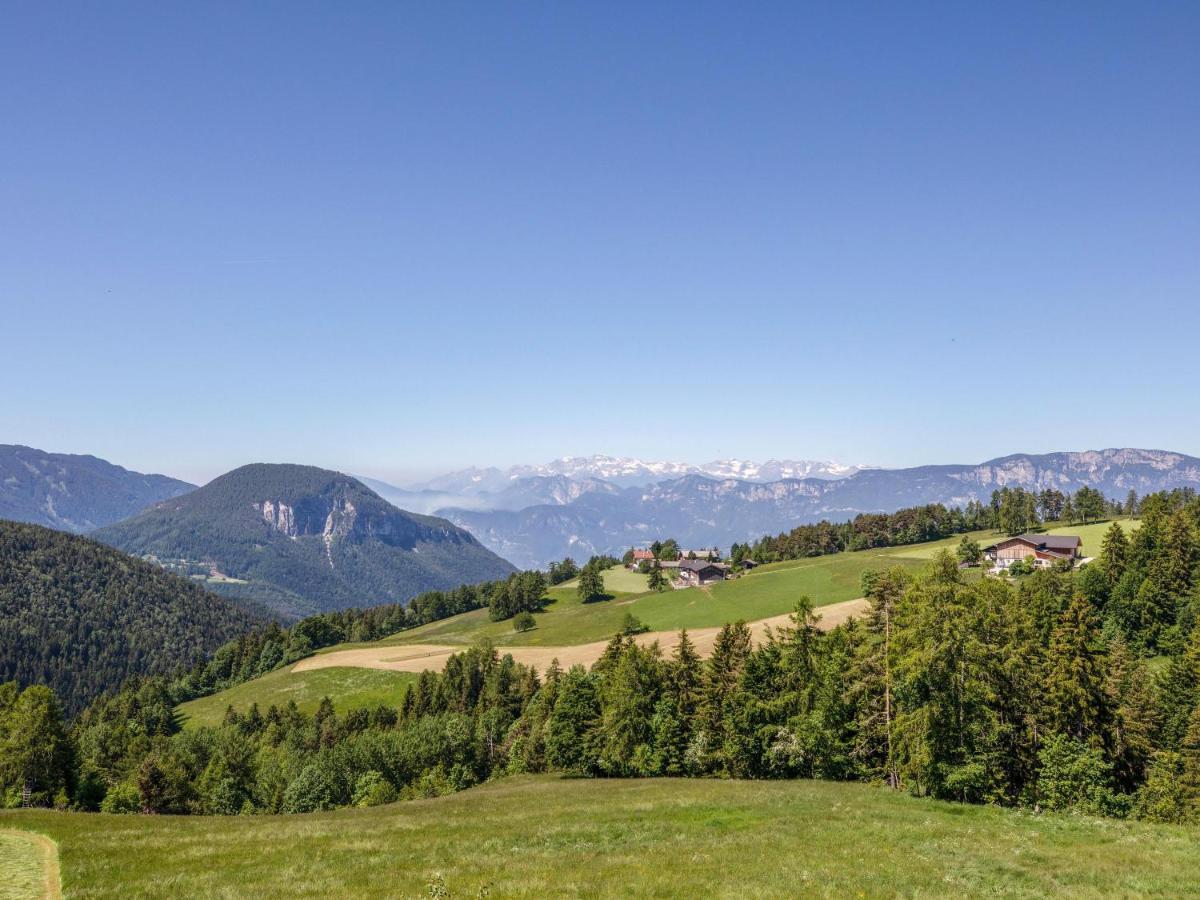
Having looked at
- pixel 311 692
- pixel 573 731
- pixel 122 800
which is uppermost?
pixel 573 731

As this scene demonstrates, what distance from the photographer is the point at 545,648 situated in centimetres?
14988

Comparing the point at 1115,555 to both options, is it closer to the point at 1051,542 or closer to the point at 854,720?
the point at 1051,542

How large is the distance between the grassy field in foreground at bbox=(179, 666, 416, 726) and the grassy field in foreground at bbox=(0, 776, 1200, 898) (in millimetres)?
101166

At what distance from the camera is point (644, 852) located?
81.7 ft

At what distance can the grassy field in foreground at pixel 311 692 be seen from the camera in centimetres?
13200

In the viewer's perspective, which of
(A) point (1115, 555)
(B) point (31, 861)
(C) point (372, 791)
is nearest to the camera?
(B) point (31, 861)

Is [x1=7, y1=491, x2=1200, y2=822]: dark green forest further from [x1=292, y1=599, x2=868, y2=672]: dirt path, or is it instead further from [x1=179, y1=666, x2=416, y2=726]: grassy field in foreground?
[x1=292, y1=599, x2=868, y2=672]: dirt path

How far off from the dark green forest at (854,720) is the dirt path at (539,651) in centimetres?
2996

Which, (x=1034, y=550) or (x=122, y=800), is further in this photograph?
(x=1034, y=550)

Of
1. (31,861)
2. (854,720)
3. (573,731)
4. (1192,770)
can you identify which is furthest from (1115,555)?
(31,861)

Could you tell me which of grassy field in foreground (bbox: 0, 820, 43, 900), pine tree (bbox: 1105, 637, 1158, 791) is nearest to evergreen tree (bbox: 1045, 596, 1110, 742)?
pine tree (bbox: 1105, 637, 1158, 791)

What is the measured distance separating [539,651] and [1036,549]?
120 metres

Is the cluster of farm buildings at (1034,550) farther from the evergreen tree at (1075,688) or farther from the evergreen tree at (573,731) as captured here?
the evergreen tree at (573,731)

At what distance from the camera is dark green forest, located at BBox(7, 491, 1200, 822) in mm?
41281
